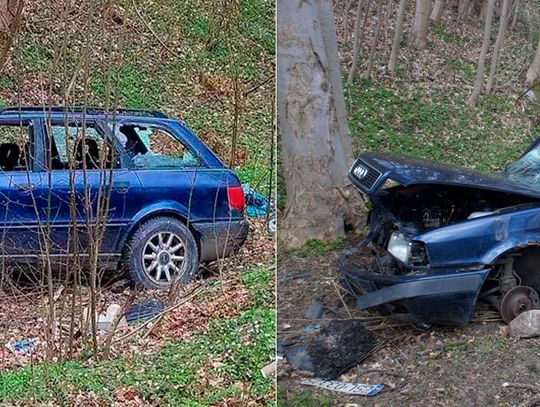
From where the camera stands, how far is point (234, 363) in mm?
2445

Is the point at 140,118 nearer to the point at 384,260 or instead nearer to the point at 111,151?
the point at 111,151

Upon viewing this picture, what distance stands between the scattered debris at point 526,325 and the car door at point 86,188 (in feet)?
4.04

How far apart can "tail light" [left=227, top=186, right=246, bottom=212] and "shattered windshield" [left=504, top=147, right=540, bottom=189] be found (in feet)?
2.81

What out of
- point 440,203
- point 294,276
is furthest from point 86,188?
point 440,203

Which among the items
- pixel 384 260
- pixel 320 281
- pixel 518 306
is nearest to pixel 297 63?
pixel 320 281

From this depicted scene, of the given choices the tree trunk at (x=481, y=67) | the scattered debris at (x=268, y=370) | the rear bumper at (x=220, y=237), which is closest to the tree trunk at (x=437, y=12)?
the tree trunk at (x=481, y=67)

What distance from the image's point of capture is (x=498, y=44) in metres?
2.02

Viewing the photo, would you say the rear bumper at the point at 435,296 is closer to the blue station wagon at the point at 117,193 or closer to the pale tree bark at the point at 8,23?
the blue station wagon at the point at 117,193

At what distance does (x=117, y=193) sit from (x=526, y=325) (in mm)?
1314

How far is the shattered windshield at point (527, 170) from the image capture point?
2188 millimetres

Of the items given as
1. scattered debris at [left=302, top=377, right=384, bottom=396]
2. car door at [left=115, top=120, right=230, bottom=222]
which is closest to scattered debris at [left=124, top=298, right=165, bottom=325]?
car door at [left=115, top=120, right=230, bottom=222]

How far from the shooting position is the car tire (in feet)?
7.55

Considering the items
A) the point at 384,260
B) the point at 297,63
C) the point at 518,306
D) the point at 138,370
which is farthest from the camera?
the point at 138,370

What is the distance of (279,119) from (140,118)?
88 centimetres
